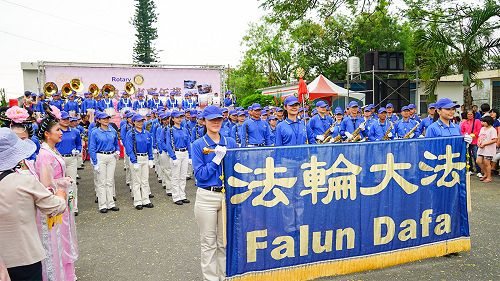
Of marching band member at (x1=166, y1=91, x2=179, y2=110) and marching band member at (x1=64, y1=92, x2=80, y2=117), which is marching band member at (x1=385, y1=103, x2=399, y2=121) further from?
marching band member at (x1=64, y1=92, x2=80, y2=117)

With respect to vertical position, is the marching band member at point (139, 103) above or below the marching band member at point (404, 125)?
above

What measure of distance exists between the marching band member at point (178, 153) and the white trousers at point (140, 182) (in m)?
0.64

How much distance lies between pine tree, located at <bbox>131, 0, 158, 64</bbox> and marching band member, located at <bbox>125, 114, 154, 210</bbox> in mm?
37170

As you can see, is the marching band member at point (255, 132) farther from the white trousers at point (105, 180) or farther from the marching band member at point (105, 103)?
the marching band member at point (105, 103)

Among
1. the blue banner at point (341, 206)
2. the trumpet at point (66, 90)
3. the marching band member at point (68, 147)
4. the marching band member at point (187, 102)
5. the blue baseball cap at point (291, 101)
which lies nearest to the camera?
the blue banner at point (341, 206)

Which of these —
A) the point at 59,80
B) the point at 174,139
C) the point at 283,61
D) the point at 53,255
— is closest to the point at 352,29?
the point at 283,61

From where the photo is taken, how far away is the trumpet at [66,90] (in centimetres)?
1675

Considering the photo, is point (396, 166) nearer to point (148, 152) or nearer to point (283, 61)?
point (148, 152)

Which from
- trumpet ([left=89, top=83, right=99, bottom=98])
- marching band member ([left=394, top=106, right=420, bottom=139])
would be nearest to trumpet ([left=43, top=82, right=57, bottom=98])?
trumpet ([left=89, top=83, right=99, bottom=98])

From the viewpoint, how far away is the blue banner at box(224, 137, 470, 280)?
4.12 metres

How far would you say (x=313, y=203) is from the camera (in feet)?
14.4

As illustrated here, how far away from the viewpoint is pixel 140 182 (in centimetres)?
843


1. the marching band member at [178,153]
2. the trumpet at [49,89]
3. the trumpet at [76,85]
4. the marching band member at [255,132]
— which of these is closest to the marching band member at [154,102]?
the trumpet at [76,85]

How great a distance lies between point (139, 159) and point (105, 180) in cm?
83
